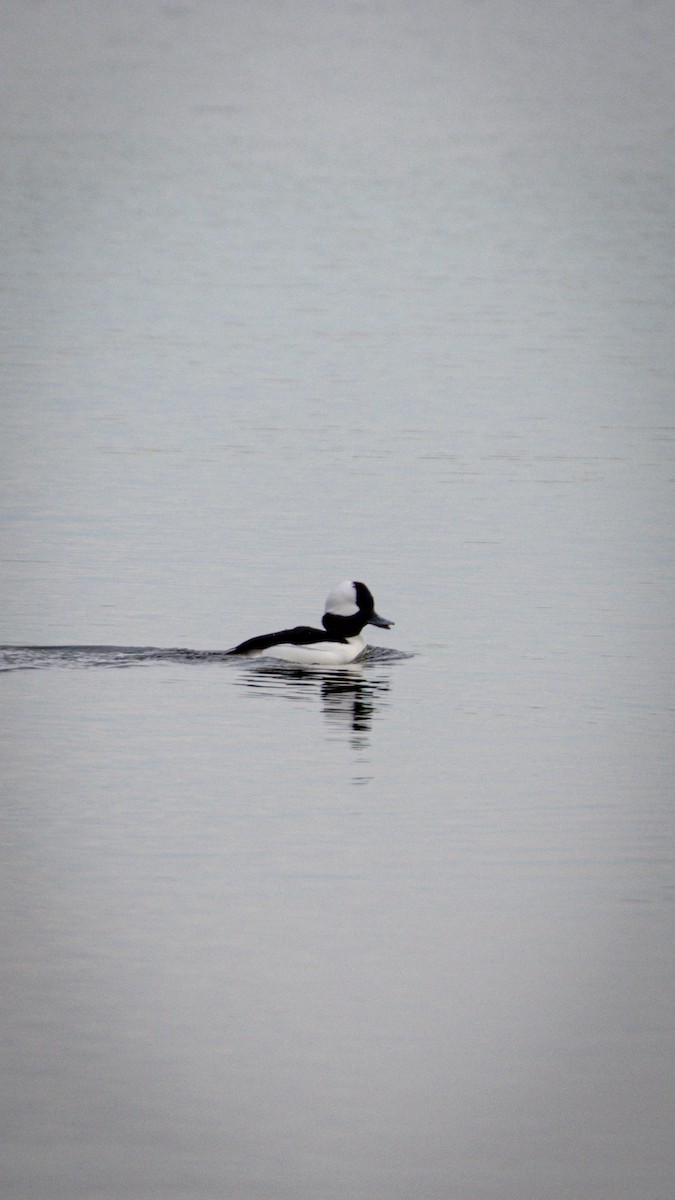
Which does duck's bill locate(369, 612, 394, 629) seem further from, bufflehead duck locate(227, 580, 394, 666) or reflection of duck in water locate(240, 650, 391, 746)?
reflection of duck in water locate(240, 650, 391, 746)

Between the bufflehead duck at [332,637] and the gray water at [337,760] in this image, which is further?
the bufflehead duck at [332,637]

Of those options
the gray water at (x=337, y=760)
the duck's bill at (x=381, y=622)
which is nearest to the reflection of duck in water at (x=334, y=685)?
the gray water at (x=337, y=760)

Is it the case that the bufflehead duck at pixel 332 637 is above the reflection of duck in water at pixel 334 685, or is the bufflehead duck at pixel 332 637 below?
above

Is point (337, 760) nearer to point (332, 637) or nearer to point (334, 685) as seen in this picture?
point (334, 685)

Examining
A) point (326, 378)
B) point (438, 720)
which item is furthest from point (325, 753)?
point (326, 378)

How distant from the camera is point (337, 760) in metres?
12.8

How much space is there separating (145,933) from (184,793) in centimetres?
230

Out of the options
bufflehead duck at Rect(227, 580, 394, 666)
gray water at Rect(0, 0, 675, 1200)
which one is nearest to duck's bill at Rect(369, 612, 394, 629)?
bufflehead duck at Rect(227, 580, 394, 666)

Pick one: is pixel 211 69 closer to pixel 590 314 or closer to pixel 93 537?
pixel 590 314

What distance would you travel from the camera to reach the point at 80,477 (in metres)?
24.1

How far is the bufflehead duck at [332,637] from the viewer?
15508 mm

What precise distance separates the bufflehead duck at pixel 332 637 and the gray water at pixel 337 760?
0.21m

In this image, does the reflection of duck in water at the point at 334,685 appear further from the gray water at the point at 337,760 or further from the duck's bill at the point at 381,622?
the duck's bill at the point at 381,622

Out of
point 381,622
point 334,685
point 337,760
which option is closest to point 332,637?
point 381,622
